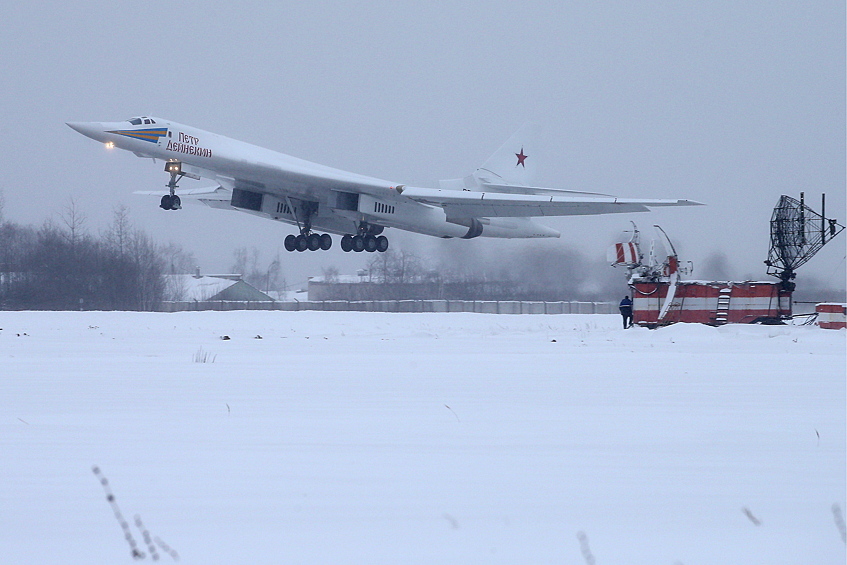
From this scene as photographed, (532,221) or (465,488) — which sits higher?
(532,221)

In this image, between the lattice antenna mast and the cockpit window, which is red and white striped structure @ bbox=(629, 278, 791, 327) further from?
the cockpit window

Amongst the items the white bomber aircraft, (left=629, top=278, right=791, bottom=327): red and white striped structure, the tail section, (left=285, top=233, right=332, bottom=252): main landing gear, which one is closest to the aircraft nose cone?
the white bomber aircraft

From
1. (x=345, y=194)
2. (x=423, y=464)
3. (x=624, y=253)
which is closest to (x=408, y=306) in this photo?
(x=345, y=194)

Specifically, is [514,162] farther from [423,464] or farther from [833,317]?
[423,464]

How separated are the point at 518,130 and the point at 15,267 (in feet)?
77.4

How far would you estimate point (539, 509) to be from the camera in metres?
3.45

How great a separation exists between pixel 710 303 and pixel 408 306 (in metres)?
21.1

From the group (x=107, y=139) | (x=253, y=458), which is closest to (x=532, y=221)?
(x=107, y=139)

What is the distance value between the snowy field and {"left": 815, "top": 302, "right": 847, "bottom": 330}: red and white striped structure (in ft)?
34.1

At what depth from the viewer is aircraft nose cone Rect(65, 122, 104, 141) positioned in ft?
59.5

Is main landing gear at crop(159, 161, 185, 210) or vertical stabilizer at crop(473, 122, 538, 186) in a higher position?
vertical stabilizer at crop(473, 122, 538, 186)

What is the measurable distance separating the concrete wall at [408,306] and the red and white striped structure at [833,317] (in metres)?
19.7

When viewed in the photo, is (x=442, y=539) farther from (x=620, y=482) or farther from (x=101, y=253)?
(x=101, y=253)

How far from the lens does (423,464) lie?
4.21 meters
